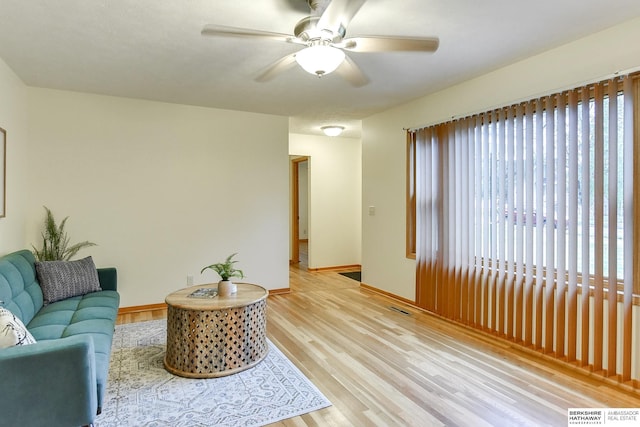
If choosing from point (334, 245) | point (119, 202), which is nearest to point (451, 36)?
point (119, 202)

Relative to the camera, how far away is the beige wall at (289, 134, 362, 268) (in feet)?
21.9

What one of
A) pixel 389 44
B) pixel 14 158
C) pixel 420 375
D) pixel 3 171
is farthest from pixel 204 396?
pixel 14 158

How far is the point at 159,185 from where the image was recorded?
4.41 m

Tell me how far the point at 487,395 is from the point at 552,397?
0.41 metres

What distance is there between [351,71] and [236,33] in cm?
88

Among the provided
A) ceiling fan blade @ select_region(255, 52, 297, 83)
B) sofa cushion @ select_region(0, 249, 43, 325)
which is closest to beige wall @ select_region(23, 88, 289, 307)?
sofa cushion @ select_region(0, 249, 43, 325)

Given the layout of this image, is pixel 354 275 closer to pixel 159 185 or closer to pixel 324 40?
pixel 159 185

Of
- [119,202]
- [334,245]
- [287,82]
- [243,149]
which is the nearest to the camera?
[287,82]

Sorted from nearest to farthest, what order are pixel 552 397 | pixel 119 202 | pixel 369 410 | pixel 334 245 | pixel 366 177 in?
pixel 369 410 → pixel 552 397 → pixel 119 202 → pixel 366 177 → pixel 334 245

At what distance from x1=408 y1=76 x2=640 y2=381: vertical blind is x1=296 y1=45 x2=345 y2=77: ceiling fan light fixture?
189cm

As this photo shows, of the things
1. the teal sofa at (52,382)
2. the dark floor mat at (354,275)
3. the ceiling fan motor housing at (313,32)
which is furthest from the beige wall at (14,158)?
the dark floor mat at (354,275)

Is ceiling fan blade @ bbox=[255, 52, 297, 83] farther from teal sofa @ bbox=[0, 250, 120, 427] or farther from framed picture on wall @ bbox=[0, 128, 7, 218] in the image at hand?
framed picture on wall @ bbox=[0, 128, 7, 218]

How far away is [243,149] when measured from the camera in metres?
4.89

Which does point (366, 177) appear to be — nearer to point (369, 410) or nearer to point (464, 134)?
point (464, 134)
